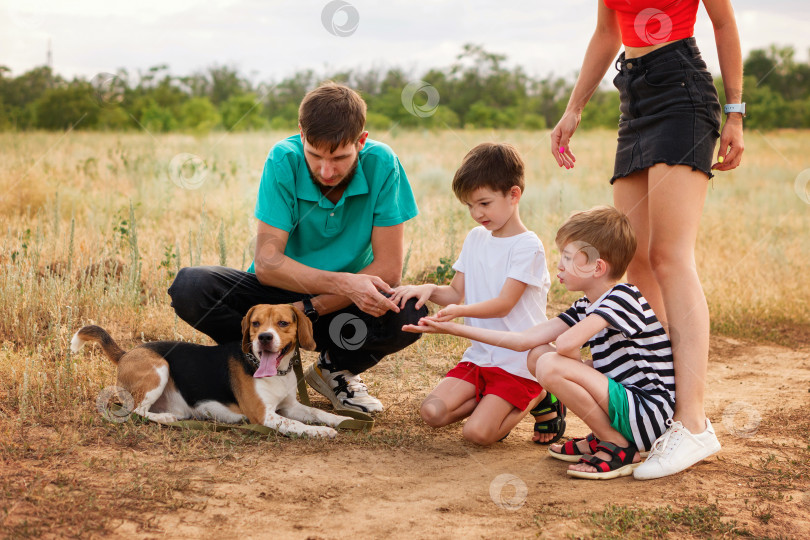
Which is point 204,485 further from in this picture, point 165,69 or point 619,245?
point 165,69

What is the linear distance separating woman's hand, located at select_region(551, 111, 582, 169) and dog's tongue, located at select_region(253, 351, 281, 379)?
1905 millimetres

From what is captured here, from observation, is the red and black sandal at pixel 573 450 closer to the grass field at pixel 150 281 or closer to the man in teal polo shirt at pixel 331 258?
the grass field at pixel 150 281

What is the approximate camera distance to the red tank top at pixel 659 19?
136 inches

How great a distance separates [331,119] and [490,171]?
860mm

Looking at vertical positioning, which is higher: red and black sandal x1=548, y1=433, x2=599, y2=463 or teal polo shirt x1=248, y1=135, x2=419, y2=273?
teal polo shirt x1=248, y1=135, x2=419, y2=273

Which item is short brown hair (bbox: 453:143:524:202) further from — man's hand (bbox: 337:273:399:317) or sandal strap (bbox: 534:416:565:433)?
sandal strap (bbox: 534:416:565:433)

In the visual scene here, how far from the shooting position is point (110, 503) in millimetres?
2850

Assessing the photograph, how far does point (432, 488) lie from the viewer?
127 inches

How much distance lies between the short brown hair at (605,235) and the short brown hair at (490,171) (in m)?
0.43

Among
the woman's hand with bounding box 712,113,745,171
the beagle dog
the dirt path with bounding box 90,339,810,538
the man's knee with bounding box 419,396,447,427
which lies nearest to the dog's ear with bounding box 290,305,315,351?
the beagle dog

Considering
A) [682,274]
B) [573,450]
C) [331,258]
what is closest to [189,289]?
[331,258]

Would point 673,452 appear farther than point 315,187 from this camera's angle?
No

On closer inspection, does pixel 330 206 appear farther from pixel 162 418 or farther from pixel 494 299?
pixel 162 418

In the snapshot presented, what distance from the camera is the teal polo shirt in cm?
409
